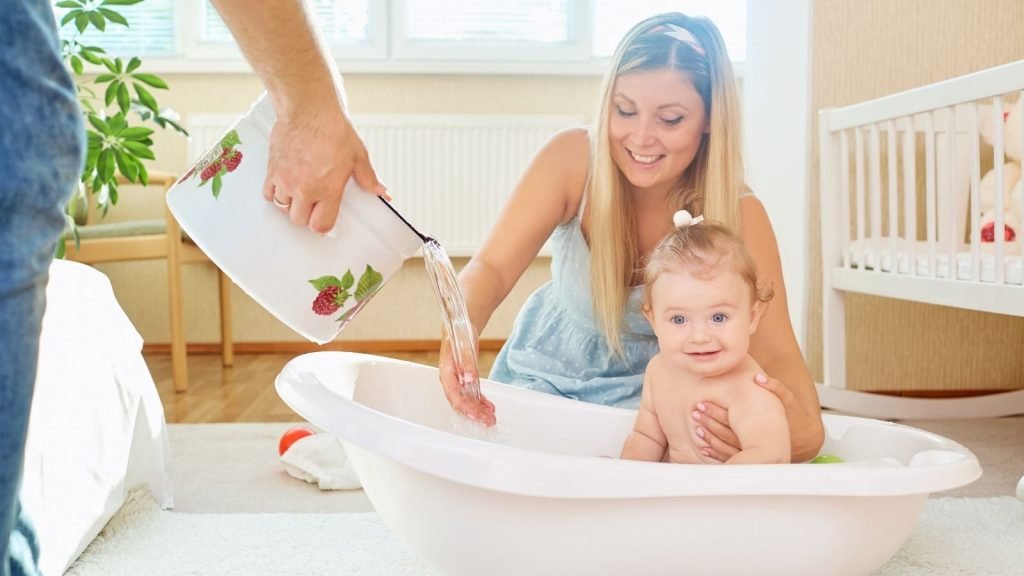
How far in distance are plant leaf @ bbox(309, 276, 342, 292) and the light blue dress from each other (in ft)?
2.02

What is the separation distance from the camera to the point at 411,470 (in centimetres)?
88

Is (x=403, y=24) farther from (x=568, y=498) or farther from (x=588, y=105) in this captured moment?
(x=568, y=498)

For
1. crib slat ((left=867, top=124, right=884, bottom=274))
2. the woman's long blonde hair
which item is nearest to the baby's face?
the woman's long blonde hair

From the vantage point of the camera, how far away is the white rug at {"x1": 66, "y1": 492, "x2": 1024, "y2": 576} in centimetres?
136

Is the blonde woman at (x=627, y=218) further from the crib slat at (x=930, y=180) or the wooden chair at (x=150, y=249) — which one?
the wooden chair at (x=150, y=249)

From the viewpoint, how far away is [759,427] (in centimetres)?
109

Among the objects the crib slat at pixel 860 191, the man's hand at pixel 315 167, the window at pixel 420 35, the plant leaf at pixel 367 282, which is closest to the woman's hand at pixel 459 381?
the plant leaf at pixel 367 282

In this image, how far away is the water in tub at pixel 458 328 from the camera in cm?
106

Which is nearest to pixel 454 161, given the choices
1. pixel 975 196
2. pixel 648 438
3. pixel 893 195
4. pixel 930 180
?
pixel 893 195

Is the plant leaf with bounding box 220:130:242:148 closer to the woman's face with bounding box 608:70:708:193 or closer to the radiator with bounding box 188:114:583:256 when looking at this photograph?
the woman's face with bounding box 608:70:708:193

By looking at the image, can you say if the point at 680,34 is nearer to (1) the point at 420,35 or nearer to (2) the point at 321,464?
(2) the point at 321,464

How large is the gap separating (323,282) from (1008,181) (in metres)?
1.90

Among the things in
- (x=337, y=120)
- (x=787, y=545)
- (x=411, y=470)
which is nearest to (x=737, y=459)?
(x=787, y=545)

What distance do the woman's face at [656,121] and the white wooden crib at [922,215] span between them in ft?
2.38
